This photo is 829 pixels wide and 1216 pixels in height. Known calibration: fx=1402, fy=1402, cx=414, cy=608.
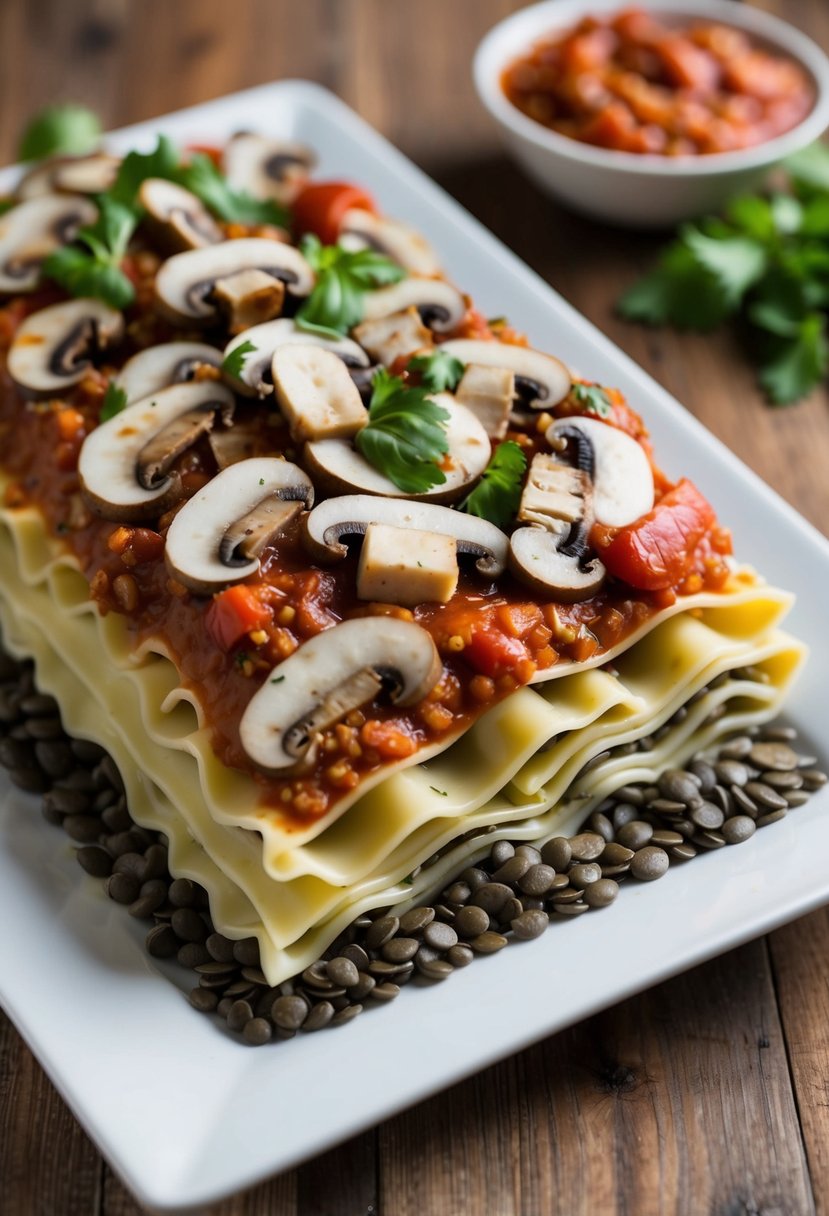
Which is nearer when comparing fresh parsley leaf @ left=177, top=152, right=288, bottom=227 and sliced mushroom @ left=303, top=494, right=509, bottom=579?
sliced mushroom @ left=303, top=494, right=509, bottom=579

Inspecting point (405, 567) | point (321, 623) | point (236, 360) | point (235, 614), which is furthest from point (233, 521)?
point (236, 360)

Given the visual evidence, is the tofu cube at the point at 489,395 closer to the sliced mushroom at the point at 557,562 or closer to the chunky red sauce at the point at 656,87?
the sliced mushroom at the point at 557,562

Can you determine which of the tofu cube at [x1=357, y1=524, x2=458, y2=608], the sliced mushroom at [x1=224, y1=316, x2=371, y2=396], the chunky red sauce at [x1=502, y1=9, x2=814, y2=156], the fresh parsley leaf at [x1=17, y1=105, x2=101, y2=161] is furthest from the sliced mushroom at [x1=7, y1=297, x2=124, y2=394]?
the chunky red sauce at [x1=502, y1=9, x2=814, y2=156]

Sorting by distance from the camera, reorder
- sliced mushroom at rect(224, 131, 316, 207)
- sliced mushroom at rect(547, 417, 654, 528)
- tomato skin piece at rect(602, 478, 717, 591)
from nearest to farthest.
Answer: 1. tomato skin piece at rect(602, 478, 717, 591)
2. sliced mushroom at rect(547, 417, 654, 528)
3. sliced mushroom at rect(224, 131, 316, 207)

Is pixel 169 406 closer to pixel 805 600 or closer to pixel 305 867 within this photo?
pixel 305 867

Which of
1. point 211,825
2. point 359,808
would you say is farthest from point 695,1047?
point 211,825

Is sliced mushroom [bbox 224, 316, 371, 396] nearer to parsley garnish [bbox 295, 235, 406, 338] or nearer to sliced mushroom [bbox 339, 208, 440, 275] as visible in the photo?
parsley garnish [bbox 295, 235, 406, 338]

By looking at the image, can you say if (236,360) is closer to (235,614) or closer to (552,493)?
(235,614)
